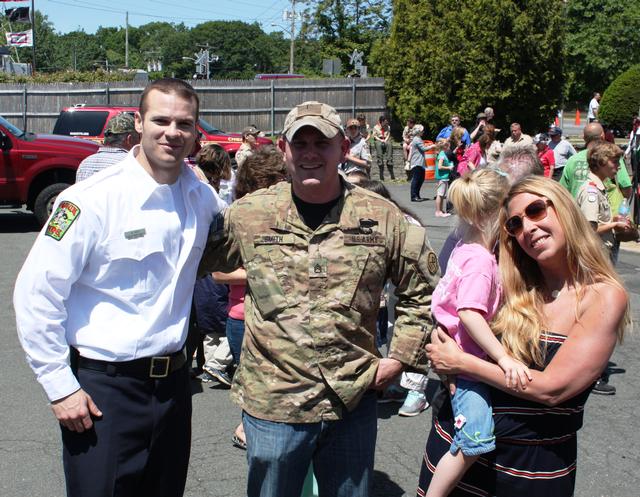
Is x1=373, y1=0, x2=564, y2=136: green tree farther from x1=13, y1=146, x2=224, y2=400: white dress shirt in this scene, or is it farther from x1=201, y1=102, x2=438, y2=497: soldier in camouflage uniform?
x1=13, y1=146, x2=224, y2=400: white dress shirt

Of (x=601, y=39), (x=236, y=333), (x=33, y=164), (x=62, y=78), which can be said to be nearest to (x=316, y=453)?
(x=236, y=333)

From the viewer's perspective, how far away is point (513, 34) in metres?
22.6

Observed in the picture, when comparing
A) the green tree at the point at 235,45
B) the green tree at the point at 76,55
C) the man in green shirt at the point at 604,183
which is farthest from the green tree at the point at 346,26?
the green tree at the point at 235,45

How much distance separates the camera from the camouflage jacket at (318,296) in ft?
9.30

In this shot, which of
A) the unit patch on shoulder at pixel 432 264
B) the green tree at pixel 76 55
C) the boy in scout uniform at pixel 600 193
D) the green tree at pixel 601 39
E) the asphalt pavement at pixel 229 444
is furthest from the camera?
the green tree at pixel 76 55

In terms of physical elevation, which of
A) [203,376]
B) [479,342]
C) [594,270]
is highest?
[594,270]

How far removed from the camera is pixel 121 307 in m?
2.81

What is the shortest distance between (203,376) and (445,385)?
3.61m

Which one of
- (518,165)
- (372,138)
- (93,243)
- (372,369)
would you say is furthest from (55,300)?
(372,138)

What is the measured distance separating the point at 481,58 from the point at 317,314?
2113 cm

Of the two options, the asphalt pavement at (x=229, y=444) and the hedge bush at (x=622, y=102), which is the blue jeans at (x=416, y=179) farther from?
the hedge bush at (x=622, y=102)

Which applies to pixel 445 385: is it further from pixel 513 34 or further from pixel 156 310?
pixel 513 34

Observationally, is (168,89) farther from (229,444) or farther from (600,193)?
(600,193)

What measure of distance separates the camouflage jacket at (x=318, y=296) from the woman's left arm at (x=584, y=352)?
531 mm
